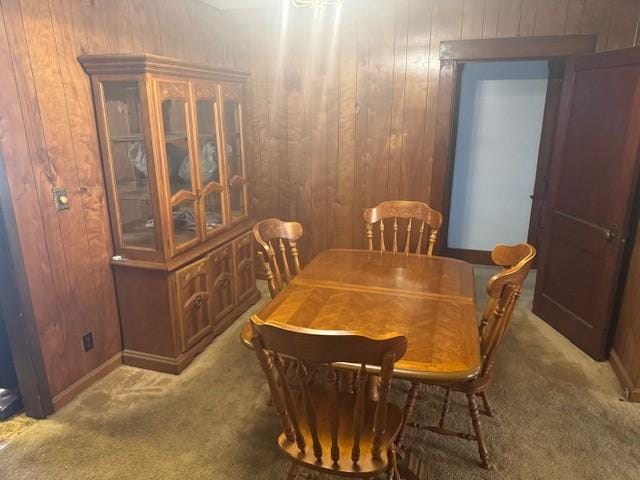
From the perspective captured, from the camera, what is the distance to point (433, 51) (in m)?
3.28

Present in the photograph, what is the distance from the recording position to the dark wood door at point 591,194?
2.62 meters

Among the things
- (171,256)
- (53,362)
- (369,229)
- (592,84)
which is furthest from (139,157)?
(592,84)

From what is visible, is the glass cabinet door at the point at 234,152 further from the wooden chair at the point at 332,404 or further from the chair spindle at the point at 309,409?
the chair spindle at the point at 309,409

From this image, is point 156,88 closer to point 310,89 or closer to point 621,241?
point 310,89

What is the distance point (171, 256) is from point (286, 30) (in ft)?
6.82

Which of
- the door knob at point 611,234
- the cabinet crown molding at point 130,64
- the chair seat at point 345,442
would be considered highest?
the cabinet crown molding at point 130,64

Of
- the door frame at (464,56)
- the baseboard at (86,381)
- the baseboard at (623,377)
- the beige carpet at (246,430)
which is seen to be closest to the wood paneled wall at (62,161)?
the baseboard at (86,381)

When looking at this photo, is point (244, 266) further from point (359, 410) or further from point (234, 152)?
point (359, 410)

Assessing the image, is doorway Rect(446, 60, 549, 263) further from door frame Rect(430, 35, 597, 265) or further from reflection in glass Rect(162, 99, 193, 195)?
reflection in glass Rect(162, 99, 193, 195)

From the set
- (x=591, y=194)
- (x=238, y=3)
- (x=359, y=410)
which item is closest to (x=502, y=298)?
(x=359, y=410)

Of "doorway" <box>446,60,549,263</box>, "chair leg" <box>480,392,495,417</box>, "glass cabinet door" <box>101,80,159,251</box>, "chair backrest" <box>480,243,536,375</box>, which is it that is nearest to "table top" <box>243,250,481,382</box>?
"chair backrest" <box>480,243,536,375</box>

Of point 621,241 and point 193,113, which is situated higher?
point 193,113

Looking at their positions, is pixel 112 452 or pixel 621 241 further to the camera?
pixel 621 241

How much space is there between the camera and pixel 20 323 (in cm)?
220
